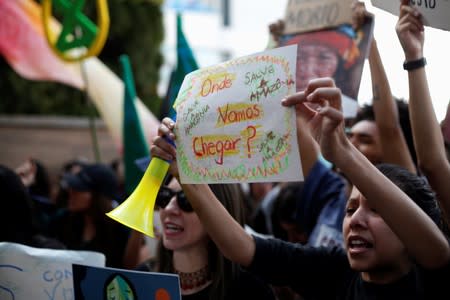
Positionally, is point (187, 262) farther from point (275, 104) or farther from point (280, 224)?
point (280, 224)

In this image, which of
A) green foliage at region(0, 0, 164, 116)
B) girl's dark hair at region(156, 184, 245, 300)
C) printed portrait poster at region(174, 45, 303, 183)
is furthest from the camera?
green foliage at region(0, 0, 164, 116)

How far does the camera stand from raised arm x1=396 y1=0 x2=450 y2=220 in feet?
6.82

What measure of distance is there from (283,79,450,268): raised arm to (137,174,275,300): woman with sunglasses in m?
0.75

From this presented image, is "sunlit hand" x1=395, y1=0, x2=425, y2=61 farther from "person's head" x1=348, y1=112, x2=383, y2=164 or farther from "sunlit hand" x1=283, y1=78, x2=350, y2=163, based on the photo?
"person's head" x1=348, y1=112, x2=383, y2=164

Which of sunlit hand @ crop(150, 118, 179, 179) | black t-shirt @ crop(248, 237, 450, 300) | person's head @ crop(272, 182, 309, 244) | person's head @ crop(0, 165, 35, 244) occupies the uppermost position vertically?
sunlit hand @ crop(150, 118, 179, 179)

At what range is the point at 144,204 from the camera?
2.29 m

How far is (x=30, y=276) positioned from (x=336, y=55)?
1564 millimetres

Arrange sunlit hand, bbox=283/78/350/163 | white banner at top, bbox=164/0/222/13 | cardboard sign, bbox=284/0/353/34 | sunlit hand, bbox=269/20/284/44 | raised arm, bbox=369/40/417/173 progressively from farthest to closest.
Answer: white banner at top, bbox=164/0/222/13 < sunlit hand, bbox=269/20/284/44 < cardboard sign, bbox=284/0/353/34 < raised arm, bbox=369/40/417/173 < sunlit hand, bbox=283/78/350/163

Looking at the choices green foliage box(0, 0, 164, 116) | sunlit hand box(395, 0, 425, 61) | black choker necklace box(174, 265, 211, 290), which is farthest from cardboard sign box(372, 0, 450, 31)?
green foliage box(0, 0, 164, 116)

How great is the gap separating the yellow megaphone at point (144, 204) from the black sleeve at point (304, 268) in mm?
375

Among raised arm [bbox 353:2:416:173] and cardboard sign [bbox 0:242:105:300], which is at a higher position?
raised arm [bbox 353:2:416:173]

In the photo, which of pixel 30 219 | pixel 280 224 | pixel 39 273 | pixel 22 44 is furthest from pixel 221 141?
pixel 22 44

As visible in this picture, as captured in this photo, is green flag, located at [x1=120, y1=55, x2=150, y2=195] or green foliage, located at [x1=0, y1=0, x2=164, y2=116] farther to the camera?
green foliage, located at [x1=0, y1=0, x2=164, y2=116]

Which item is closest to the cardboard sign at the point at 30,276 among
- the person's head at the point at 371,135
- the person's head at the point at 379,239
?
the person's head at the point at 379,239
